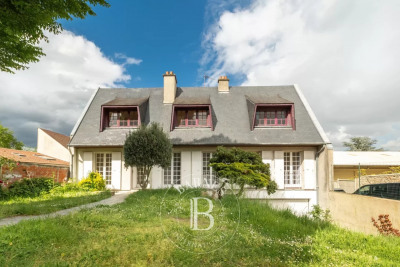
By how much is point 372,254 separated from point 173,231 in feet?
13.6

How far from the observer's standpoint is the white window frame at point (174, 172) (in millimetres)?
13680

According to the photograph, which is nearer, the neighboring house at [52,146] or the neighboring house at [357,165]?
the neighboring house at [357,165]

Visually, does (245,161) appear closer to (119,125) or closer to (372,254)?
(372,254)

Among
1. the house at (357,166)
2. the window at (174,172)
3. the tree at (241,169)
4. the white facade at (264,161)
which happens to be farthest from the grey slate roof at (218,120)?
the house at (357,166)

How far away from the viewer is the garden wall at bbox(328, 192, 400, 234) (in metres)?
7.52

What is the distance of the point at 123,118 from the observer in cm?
1487

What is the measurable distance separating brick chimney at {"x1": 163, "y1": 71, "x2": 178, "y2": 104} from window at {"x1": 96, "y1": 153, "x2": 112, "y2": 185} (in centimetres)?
513

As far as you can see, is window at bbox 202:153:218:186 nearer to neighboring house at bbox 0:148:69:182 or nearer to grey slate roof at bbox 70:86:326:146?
grey slate roof at bbox 70:86:326:146

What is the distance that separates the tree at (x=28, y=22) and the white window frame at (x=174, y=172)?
840cm

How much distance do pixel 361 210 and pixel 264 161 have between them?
5252 mm

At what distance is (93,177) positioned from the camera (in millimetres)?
13078

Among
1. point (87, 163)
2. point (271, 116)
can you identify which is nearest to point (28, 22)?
point (87, 163)

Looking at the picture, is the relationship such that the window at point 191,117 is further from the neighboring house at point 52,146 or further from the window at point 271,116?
the neighboring house at point 52,146

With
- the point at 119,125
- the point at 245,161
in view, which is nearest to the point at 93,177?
the point at 119,125
